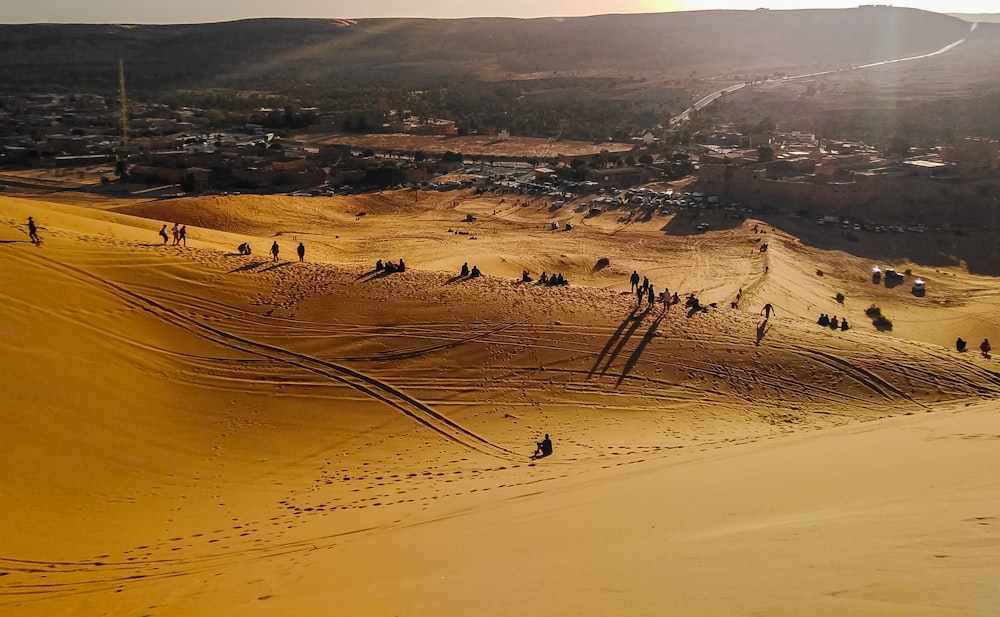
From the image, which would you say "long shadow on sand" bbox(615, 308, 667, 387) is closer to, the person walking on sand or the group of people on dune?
the group of people on dune

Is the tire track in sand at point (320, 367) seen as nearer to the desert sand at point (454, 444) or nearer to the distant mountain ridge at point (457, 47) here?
the desert sand at point (454, 444)

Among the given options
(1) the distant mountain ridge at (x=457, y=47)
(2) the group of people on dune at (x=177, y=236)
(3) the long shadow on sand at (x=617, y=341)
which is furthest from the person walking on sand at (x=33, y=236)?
(1) the distant mountain ridge at (x=457, y=47)

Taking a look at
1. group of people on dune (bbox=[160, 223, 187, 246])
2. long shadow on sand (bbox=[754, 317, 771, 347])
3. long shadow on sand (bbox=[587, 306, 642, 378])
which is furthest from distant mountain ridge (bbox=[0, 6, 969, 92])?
long shadow on sand (bbox=[754, 317, 771, 347])

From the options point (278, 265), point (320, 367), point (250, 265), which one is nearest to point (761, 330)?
point (320, 367)

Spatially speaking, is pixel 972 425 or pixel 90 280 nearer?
pixel 972 425

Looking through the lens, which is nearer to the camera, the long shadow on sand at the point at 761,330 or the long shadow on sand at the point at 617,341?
the long shadow on sand at the point at 617,341

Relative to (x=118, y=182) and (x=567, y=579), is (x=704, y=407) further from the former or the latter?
(x=118, y=182)

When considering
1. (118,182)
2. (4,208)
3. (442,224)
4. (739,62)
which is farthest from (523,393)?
(739,62)
